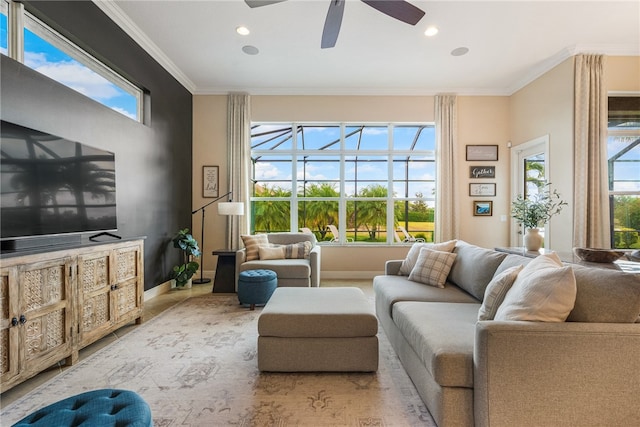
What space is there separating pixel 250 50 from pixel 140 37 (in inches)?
51.1

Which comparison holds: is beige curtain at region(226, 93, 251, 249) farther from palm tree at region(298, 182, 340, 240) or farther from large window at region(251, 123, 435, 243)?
palm tree at region(298, 182, 340, 240)

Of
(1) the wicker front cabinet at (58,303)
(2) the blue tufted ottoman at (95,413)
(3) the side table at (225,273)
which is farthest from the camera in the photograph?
(3) the side table at (225,273)

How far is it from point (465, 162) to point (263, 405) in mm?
4919

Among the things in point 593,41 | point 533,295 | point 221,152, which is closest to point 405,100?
point 593,41

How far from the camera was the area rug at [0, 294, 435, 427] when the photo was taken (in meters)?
1.59

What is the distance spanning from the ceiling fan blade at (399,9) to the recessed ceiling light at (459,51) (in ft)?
4.98

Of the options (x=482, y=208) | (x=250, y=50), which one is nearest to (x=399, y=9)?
(x=250, y=50)

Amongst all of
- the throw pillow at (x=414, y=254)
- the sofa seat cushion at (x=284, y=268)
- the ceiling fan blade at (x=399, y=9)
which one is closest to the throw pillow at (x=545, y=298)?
the throw pillow at (x=414, y=254)

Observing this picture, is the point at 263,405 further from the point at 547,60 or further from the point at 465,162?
the point at 547,60

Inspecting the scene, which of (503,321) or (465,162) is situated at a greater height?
(465,162)

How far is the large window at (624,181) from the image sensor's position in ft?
12.2

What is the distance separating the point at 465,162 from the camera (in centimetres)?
514

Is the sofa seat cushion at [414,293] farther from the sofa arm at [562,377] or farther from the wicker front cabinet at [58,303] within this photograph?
the wicker front cabinet at [58,303]

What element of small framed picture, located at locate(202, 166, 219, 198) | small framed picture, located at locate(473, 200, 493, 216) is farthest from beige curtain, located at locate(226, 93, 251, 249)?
small framed picture, located at locate(473, 200, 493, 216)
